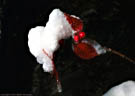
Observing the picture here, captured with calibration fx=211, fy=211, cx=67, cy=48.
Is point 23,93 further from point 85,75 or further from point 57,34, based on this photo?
point 57,34

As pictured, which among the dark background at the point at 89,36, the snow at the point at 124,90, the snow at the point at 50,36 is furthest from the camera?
the dark background at the point at 89,36

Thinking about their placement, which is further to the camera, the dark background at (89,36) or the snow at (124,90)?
the dark background at (89,36)

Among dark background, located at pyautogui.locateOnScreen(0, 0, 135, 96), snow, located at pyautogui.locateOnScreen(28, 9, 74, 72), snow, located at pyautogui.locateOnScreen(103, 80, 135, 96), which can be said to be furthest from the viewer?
dark background, located at pyautogui.locateOnScreen(0, 0, 135, 96)

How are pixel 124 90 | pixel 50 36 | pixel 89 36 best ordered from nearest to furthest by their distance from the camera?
pixel 50 36 → pixel 124 90 → pixel 89 36

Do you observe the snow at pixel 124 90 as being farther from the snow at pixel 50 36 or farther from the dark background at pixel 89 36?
the snow at pixel 50 36

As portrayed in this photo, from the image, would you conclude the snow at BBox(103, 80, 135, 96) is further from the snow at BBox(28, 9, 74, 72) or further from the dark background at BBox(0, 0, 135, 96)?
the snow at BBox(28, 9, 74, 72)

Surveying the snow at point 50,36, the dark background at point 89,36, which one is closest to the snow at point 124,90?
the dark background at point 89,36

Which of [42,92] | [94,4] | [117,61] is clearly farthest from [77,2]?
[42,92]

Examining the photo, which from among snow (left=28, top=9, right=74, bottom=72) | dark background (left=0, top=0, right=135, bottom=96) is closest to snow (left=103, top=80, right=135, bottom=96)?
dark background (left=0, top=0, right=135, bottom=96)
